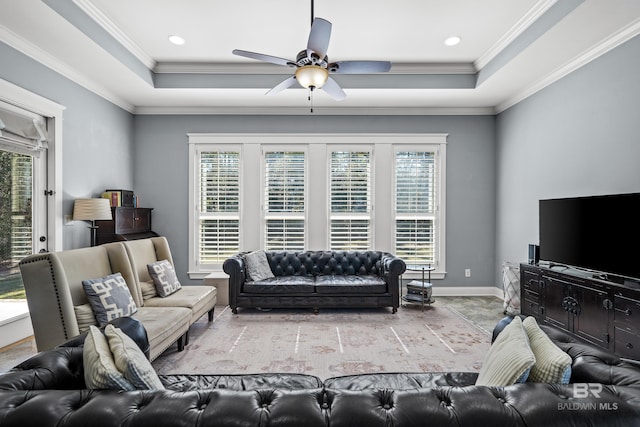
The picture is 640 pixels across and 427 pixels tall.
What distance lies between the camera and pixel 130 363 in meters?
1.30

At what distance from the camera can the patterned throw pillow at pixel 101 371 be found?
48.3 inches

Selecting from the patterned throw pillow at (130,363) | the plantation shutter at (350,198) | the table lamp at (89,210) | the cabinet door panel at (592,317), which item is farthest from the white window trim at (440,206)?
the patterned throw pillow at (130,363)

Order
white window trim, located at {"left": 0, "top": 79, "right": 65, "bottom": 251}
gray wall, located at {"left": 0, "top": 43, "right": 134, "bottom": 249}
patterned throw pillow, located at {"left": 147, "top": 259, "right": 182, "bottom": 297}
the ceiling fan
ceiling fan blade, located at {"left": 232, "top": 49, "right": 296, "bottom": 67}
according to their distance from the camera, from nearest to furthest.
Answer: the ceiling fan < ceiling fan blade, located at {"left": 232, "top": 49, "right": 296, "bottom": 67} < gray wall, located at {"left": 0, "top": 43, "right": 134, "bottom": 249} < patterned throw pillow, located at {"left": 147, "top": 259, "right": 182, "bottom": 297} < white window trim, located at {"left": 0, "top": 79, "right": 65, "bottom": 251}

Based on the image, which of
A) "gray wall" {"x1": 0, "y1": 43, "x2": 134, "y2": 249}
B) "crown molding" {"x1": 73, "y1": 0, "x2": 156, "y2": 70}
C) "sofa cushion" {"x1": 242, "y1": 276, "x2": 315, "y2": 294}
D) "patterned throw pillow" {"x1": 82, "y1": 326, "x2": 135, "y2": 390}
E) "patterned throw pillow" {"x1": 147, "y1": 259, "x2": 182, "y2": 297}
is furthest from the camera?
"sofa cushion" {"x1": 242, "y1": 276, "x2": 315, "y2": 294}

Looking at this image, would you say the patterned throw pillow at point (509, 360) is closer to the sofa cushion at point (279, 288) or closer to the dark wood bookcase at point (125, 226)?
the sofa cushion at point (279, 288)

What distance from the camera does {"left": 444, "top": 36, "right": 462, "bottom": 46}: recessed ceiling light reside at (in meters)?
3.88

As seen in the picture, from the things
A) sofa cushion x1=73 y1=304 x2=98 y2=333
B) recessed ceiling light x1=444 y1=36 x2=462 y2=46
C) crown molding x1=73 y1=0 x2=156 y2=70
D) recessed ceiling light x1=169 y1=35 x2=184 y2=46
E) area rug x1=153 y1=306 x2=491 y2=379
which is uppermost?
recessed ceiling light x1=444 y1=36 x2=462 y2=46

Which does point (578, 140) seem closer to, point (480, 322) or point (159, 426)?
point (480, 322)

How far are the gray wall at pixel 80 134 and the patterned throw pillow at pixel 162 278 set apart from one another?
4.30 feet

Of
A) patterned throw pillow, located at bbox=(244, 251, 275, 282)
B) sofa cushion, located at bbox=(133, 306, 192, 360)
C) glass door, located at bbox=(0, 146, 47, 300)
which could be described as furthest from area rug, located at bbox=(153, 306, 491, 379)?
glass door, located at bbox=(0, 146, 47, 300)

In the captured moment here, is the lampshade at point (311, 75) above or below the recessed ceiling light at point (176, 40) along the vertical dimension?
below

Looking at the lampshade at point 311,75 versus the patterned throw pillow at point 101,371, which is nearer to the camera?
the patterned throw pillow at point 101,371

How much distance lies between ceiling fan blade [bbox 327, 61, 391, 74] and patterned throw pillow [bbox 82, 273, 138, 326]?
8.84 ft

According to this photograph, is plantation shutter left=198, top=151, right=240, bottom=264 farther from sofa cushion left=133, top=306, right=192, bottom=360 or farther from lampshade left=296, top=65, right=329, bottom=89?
lampshade left=296, top=65, right=329, bottom=89
